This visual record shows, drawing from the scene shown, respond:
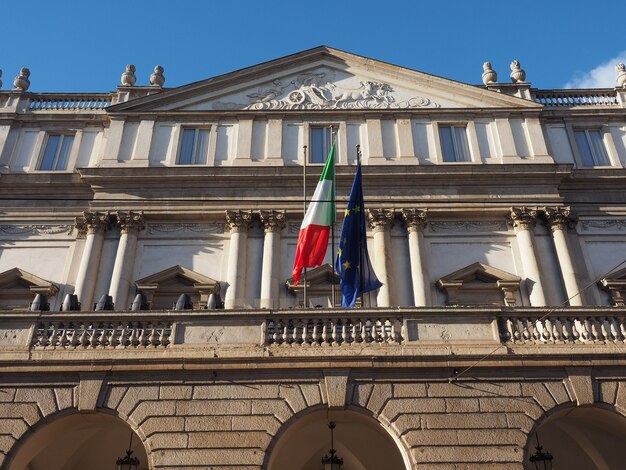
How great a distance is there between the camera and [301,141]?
24.6m

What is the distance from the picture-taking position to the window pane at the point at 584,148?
24.7 m

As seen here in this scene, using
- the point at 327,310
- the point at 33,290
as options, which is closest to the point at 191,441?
the point at 327,310

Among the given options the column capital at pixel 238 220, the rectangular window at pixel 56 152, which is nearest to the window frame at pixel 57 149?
the rectangular window at pixel 56 152

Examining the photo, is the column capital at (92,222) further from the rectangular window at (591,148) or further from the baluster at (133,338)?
the rectangular window at (591,148)

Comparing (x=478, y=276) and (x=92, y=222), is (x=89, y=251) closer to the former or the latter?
(x=92, y=222)

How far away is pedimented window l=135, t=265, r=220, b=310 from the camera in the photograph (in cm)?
2089

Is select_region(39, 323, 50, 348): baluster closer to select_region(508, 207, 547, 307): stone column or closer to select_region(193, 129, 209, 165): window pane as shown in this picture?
select_region(193, 129, 209, 165): window pane

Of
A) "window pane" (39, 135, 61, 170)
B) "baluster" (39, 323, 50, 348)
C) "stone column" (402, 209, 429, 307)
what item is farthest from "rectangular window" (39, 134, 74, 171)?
"stone column" (402, 209, 429, 307)

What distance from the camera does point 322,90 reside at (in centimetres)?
2638

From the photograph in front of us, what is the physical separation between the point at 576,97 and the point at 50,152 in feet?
71.6

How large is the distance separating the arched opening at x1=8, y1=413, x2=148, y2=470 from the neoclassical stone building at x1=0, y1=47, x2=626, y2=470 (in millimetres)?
61

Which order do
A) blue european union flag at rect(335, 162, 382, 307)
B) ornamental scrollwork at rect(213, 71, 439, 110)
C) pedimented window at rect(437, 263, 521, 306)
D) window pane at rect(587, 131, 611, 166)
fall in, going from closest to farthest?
blue european union flag at rect(335, 162, 382, 307)
pedimented window at rect(437, 263, 521, 306)
window pane at rect(587, 131, 611, 166)
ornamental scrollwork at rect(213, 71, 439, 110)

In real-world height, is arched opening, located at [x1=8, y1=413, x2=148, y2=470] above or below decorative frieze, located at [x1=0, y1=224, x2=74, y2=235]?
below

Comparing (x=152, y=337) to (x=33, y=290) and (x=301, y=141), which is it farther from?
(x=301, y=141)
